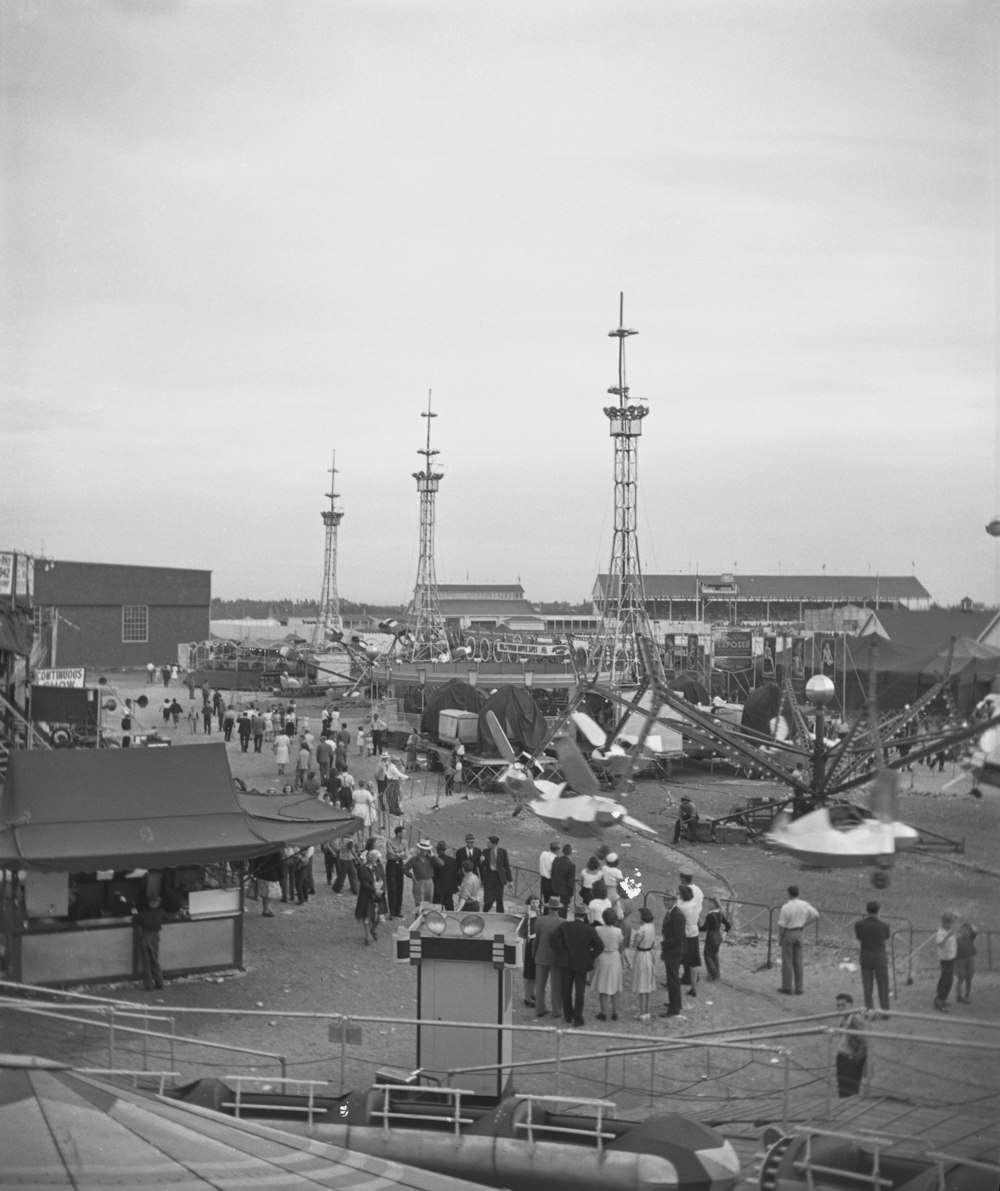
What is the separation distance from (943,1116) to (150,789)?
719 cm

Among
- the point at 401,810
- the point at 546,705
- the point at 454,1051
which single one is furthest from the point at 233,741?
the point at 454,1051

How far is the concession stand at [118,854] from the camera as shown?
9.93m

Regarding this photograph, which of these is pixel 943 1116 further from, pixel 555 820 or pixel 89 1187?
pixel 89 1187

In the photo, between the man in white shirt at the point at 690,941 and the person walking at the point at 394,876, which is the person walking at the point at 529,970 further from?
the person walking at the point at 394,876

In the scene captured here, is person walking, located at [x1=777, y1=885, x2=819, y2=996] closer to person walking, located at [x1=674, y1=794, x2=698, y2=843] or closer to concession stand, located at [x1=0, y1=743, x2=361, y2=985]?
concession stand, located at [x1=0, y1=743, x2=361, y2=985]

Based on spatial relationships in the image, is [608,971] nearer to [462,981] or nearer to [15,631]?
[462,981]

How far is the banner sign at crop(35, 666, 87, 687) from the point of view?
22456 millimetres

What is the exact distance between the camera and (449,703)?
25.9m

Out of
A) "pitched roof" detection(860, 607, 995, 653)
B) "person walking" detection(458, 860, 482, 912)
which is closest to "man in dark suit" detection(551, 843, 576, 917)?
"person walking" detection(458, 860, 482, 912)

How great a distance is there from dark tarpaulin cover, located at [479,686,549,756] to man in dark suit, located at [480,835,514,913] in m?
9.89

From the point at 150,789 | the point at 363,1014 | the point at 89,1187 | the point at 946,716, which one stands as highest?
the point at 946,716

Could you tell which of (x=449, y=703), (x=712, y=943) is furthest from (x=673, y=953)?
(x=449, y=703)

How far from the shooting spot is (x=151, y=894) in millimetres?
10695

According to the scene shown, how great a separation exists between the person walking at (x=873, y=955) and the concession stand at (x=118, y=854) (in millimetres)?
4775
